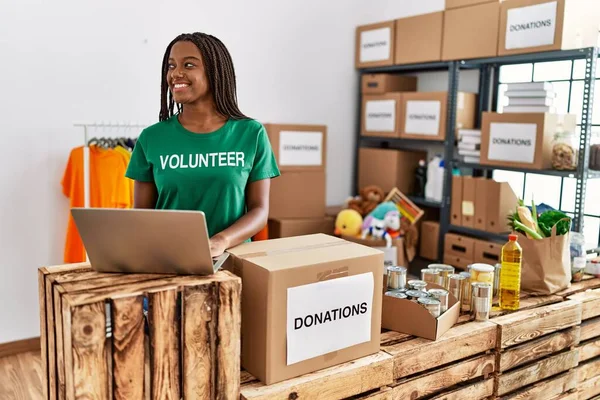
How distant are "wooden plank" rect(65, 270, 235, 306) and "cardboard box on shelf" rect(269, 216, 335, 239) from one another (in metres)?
2.43

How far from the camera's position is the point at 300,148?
12.5ft

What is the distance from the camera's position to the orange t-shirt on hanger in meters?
3.10

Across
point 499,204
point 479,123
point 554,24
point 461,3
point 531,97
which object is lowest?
point 499,204

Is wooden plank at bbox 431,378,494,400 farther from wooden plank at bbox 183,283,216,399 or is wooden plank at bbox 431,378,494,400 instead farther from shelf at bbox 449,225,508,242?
shelf at bbox 449,225,508,242

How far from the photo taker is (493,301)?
76.0 inches

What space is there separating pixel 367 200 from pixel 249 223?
8.18 feet

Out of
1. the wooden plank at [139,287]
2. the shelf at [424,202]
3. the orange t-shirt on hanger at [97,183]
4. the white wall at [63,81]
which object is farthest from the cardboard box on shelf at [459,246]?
the wooden plank at [139,287]

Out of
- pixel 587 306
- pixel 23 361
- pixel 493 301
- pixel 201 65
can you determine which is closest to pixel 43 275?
pixel 201 65

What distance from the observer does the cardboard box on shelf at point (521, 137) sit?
298 centimetres

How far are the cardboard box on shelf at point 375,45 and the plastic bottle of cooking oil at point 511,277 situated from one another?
2389 millimetres

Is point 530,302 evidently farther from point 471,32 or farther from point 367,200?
point 367,200

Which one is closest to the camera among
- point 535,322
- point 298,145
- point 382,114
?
point 535,322

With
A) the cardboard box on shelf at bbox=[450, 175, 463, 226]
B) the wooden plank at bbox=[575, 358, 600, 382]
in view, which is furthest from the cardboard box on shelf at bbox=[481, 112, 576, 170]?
the wooden plank at bbox=[575, 358, 600, 382]

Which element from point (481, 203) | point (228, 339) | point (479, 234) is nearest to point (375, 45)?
point (481, 203)
